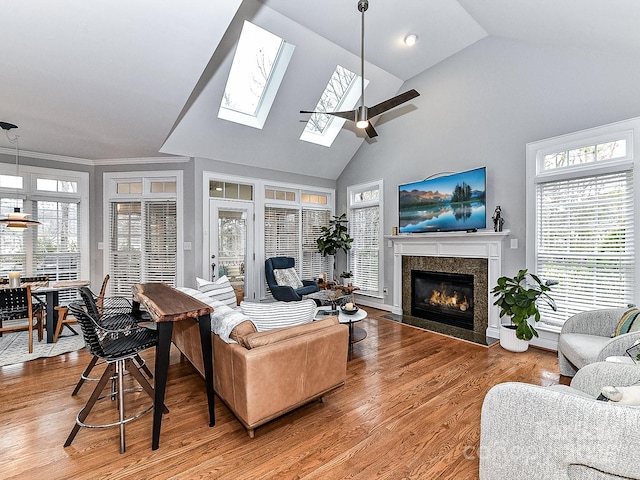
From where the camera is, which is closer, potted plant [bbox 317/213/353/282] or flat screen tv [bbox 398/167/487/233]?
flat screen tv [bbox 398/167/487/233]

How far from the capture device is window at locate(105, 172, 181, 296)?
17.5ft

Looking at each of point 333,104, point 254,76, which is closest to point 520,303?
point 333,104

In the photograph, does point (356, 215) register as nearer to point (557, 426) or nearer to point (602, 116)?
point (602, 116)

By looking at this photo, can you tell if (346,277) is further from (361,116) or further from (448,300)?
(361,116)

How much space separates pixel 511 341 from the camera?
385 cm

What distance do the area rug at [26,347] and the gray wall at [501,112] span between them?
5024mm

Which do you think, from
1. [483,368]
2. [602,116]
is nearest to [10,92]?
[483,368]

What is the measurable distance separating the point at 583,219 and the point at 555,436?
3.32m

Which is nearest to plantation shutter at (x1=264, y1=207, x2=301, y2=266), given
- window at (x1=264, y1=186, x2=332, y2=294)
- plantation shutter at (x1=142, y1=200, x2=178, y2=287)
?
window at (x1=264, y1=186, x2=332, y2=294)

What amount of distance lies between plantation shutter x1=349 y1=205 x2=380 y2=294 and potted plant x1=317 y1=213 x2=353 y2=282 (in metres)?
0.18

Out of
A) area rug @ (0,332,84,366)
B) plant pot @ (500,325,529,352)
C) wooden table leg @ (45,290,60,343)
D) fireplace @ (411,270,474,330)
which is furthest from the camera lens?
fireplace @ (411,270,474,330)

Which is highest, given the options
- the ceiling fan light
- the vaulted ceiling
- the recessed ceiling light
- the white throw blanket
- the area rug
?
the recessed ceiling light

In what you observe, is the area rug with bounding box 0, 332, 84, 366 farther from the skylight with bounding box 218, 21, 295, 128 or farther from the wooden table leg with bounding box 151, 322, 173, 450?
the skylight with bounding box 218, 21, 295, 128

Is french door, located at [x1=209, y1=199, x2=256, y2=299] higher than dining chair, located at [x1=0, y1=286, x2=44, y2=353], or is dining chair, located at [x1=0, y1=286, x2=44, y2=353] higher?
french door, located at [x1=209, y1=199, x2=256, y2=299]
